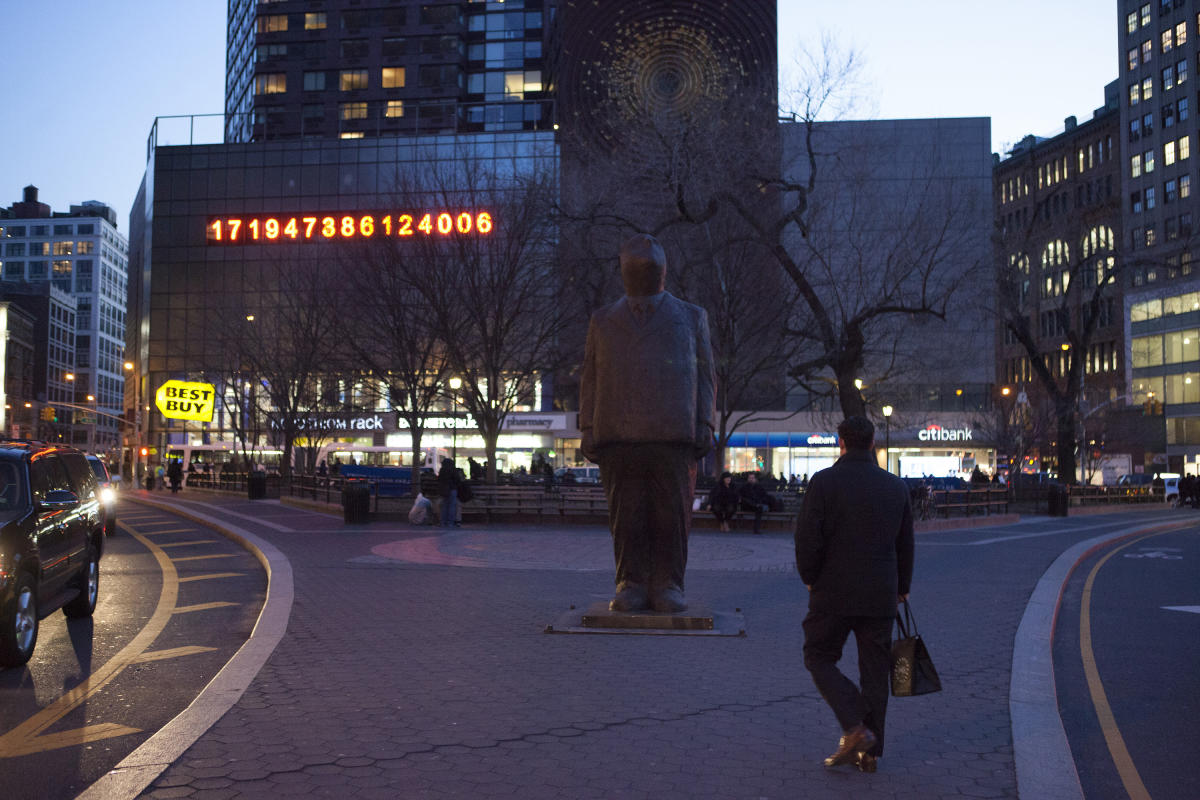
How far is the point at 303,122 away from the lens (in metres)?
83.8

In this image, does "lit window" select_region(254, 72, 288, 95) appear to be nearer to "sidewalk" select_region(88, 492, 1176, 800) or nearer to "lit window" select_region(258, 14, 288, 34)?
"lit window" select_region(258, 14, 288, 34)

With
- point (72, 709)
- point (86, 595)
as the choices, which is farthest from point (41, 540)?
point (86, 595)

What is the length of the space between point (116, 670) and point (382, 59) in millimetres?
83100

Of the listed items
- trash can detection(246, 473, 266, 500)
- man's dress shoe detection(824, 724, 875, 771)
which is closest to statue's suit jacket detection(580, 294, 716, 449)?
man's dress shoe detection(824, 724, 875, 771)

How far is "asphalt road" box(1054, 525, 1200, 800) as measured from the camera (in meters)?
5.47

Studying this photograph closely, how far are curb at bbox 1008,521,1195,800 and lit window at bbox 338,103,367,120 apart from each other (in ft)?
267

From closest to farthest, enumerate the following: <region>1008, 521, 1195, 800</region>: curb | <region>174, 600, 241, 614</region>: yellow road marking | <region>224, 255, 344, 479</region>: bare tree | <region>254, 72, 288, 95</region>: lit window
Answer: <region>1008, 521, 1195, 800</region>: curb, <region>174, 600, 241, 614</region>: yellow road marking, <region>224, 255, 344, 479</region>: bare tree, <region>254, 72, 288, 95</region>: lit window

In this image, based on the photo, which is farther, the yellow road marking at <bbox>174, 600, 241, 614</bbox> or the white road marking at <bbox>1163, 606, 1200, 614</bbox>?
the white road marking at <bbox>1163, 606, 1200, 614</bbox>

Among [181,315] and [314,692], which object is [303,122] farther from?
[314,692]

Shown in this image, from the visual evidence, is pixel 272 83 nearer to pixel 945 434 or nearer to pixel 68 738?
pixel 945 434

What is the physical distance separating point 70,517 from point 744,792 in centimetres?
691

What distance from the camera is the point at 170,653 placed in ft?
28.1

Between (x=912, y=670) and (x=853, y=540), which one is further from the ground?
(x=853, y=540)

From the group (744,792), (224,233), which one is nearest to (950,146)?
(224,233)
